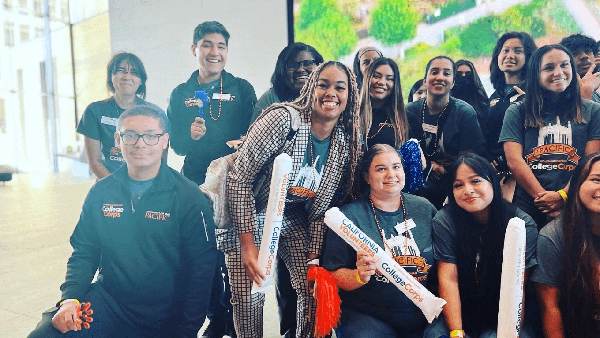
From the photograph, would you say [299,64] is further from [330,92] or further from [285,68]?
[330,92]

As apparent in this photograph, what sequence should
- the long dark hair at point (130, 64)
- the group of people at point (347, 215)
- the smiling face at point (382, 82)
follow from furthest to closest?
the smiling face at point (382, 82) < the long dark hair at point (130, 64) < the group of people at point (347, 215)

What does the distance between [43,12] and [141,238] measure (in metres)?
2.87

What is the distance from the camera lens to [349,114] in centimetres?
194

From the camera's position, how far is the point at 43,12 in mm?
3756

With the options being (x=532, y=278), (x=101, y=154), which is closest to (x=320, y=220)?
(x=532, y=278)

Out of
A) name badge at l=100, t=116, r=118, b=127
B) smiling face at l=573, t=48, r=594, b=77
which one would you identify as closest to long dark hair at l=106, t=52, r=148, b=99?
name badge at l=100, t=116, r=118, b=127

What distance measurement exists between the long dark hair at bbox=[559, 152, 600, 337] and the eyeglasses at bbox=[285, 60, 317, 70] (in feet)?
4.14

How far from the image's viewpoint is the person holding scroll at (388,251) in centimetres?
178

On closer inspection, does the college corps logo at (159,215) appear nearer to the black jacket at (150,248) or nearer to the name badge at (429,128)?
the black jacket at (150,248)

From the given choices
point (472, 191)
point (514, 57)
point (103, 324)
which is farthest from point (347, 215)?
point (514, 57)

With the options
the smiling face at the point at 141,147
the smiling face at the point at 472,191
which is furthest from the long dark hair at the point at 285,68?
the smiling face at the point at 472,191

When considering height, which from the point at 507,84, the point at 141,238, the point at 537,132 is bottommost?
the point at 141,238

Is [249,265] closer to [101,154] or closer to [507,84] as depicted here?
[101,154]

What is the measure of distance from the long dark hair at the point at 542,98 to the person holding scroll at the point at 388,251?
0.69 meters
